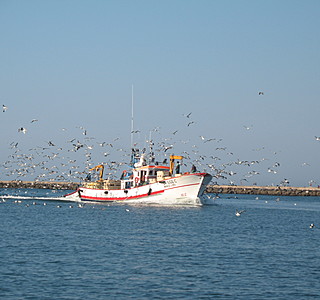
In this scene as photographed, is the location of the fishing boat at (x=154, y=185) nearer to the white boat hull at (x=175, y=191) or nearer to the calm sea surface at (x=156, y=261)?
the white boat hull at (x=175, y=191)

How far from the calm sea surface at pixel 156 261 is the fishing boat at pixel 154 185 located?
89.1 feet

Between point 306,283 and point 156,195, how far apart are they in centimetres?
5867

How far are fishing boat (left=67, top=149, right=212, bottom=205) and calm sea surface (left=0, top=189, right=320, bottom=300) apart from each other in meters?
27.1

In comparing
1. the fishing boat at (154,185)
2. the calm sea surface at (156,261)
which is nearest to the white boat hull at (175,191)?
the fishing boat at (154,185)

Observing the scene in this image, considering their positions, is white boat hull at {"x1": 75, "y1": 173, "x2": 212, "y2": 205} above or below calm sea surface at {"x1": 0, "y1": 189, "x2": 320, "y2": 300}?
above

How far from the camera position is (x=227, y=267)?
3334cm

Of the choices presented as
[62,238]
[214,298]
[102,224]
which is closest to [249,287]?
[214,298]

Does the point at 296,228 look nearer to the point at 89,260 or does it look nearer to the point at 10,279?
the point at 89,260

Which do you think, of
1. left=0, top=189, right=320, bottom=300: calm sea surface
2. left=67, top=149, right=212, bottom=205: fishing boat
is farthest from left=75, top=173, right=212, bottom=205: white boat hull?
left=0, top=189, right=320, bottom=300: calm sea surface

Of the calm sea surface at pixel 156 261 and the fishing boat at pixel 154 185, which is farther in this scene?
the fishing boat at pixel 154 185

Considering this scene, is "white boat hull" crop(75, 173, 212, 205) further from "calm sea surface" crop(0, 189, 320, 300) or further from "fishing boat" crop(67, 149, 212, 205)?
→ "calm sea surface" crop(0, 189, 320, 300)

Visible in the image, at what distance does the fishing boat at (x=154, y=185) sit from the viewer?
85.6 m

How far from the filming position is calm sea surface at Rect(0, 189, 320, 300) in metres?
27.2

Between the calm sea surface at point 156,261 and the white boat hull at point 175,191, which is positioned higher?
the white boat hull at point 175,191
